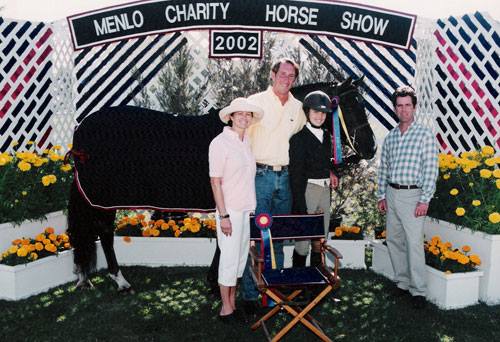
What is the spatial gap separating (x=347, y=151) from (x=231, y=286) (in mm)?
2848

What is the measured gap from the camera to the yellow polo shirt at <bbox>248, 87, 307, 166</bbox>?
367 cm

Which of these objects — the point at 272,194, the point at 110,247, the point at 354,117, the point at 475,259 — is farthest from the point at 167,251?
the point at 475,259

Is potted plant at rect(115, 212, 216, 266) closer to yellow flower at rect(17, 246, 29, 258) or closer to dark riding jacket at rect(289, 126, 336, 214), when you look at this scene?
yellow flower at rect(17, 246, 29, 258)

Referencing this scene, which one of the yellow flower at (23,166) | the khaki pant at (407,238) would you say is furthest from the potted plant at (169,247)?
the khaki pant at (407,238)

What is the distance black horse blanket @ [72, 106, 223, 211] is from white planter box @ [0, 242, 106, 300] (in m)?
0.78

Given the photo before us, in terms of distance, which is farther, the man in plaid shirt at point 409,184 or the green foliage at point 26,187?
the green foliage at point 26,187

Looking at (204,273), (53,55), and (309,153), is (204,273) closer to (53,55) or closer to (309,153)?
(309,153)

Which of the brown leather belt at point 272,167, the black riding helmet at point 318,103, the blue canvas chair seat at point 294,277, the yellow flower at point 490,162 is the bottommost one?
the blue canvas chair seat at point 294,277

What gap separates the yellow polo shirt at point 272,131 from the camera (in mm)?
3672

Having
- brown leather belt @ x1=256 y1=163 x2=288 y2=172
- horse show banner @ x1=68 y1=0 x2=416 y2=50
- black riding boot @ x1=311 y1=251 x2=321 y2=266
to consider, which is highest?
horse show banner @ x1=68 y1=0 x2=416 y2=50

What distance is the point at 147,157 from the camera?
4156 millimetres

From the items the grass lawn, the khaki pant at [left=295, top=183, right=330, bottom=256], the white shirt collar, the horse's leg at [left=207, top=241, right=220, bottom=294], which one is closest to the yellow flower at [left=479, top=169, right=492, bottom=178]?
the grass lawn

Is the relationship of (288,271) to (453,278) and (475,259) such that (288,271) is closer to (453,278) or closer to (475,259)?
(453,278)

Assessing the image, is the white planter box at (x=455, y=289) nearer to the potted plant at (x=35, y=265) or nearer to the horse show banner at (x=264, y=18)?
the horse show banner at (x=264, y=18)
